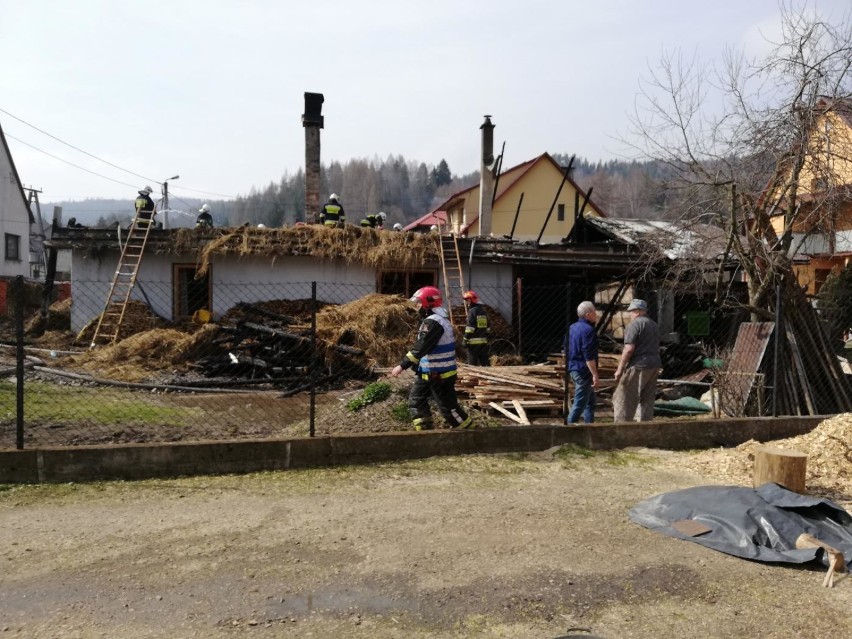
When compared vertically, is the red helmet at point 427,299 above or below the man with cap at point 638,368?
above

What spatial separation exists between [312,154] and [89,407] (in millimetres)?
14662

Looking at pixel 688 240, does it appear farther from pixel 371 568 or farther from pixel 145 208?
pixel 145 208

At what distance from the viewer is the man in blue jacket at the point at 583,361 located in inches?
320

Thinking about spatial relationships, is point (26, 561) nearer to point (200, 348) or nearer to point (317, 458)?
point (317, 458)

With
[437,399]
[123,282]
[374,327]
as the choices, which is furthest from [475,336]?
[123,282]

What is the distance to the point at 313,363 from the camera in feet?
22.0

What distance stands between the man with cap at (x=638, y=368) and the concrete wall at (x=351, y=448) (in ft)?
1.87

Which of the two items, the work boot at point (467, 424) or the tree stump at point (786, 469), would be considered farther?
the work boot at point (467, 424)

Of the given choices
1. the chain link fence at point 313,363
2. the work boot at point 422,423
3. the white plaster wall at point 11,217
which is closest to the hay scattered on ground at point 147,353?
the chain link fence at point 313,363

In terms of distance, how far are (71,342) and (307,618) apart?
15.4 meters

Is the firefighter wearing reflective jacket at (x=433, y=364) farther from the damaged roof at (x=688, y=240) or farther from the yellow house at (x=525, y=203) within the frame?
the yellow house at (x=525, y=203)

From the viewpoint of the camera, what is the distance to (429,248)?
16.8 metres

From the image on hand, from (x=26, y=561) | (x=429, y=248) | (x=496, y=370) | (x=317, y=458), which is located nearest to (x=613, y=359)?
(x=496, y=370)

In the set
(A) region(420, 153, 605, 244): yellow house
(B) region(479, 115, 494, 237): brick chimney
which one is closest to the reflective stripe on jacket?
(B) region(479, 115, 494, 237): brick chimney
